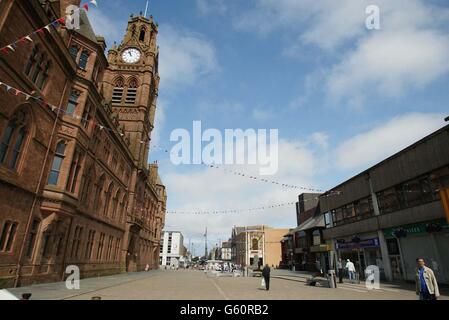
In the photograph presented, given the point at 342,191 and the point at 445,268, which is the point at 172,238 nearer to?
the point at 342,191

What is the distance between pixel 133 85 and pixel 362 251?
3558cm

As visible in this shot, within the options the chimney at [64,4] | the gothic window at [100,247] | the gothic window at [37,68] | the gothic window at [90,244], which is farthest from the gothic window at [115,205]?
the chimney at [64,4]

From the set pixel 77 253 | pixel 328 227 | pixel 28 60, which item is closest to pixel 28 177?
pixel 28 60

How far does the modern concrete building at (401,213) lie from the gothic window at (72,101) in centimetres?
2137

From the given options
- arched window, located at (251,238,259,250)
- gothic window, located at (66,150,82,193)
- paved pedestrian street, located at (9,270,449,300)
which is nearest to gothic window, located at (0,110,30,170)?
gothic window, located at (66,150,82,193)

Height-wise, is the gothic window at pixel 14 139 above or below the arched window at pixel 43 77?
below

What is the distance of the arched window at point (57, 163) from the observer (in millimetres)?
16881

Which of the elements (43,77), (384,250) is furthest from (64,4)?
(384,250)

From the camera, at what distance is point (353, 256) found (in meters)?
28.1

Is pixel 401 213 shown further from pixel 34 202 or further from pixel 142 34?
pixel 142 34

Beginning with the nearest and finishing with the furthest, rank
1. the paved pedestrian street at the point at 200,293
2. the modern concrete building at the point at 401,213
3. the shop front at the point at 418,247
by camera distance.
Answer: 1. the paved pedestrian street at the point at 200,293
2. the shop front at the point at 418,247
3. the modern concrete building at the point at 401,213

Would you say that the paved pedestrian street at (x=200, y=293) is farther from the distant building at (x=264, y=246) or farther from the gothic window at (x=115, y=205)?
the distant building at (x=264, y=246)

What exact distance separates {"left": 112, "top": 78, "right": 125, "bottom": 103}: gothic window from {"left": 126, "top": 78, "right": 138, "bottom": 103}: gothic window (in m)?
0.87

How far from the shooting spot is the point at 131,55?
4284 cm
